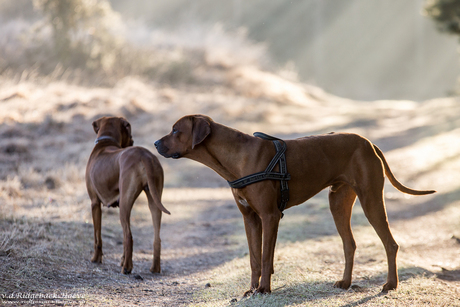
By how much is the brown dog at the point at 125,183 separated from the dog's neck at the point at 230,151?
1.03m

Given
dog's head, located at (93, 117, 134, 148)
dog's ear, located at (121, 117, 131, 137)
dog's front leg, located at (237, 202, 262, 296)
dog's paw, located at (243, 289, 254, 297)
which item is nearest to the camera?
dog's paw, located at (243, 289, 254, 297)

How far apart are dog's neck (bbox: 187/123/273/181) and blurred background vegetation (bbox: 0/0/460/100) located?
12551 millimetres

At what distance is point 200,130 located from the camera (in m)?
3.79

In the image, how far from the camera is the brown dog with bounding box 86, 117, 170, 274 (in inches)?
192

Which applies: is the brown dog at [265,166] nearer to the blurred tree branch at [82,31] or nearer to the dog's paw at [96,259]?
the dog's paw at [96,259]

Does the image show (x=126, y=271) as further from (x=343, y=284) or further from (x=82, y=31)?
(x=82, y=31)

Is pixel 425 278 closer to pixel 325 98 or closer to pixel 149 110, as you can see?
pixel 149 110

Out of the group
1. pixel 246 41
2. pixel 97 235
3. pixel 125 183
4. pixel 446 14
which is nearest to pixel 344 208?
pixel 125 183

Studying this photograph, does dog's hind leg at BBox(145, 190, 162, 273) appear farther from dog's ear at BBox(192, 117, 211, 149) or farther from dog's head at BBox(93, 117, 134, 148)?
dog's ear at BBox(192, 117, 211, 149)

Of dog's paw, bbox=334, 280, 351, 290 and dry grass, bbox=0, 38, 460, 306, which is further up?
dry grass, bbox=0, 38, 460, 306

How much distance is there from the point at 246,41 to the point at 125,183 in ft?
93.6

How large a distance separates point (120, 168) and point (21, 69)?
45.4ft

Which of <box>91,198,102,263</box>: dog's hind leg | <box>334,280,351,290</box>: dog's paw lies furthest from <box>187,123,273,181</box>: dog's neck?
<box>91,198,102,263</box>: dog's hind leg

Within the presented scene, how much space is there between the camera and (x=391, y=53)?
70.1 metres
